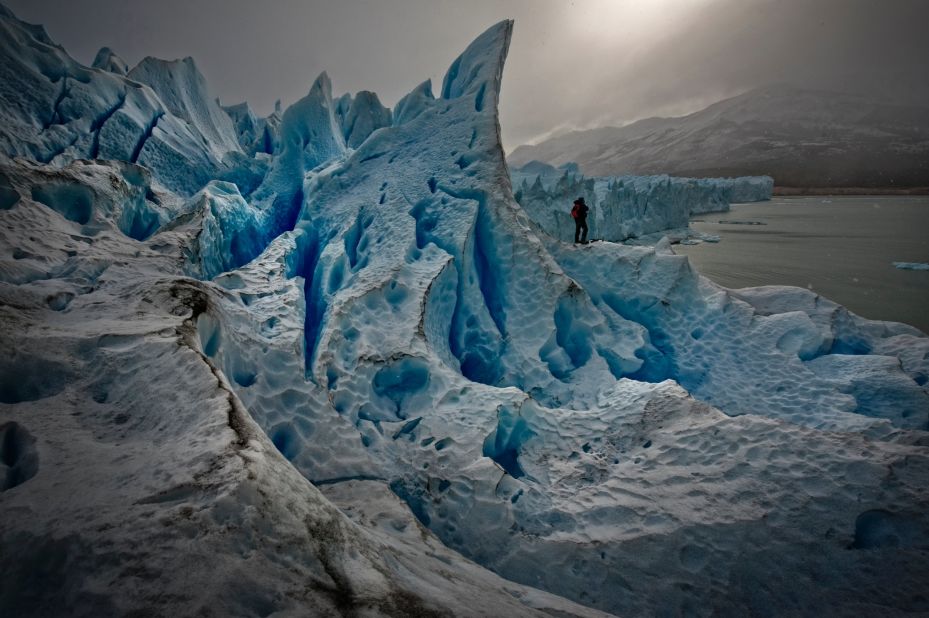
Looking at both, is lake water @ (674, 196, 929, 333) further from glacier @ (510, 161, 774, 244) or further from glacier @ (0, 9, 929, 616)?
glacier @ (0, 9, 929, 616)

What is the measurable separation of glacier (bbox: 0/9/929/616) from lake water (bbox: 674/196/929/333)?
6036 millimetres

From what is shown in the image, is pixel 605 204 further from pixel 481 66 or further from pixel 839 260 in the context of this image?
pixel 481 66

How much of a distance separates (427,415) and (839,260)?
18328 mm

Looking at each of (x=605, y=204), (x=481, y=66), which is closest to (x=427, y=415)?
(x=481, y=66)

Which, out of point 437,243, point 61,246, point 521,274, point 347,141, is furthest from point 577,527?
→ point 347,141

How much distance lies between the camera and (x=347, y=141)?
37.9 feet

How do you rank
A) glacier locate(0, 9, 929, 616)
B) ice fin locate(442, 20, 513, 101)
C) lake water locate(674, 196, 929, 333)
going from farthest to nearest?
lake water locate(674, 196, 929, 333)
ice fin locate(442, 20, 513, 101)
glacier locate(0, 9, 929, 616)

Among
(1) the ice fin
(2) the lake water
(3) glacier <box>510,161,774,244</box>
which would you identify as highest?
(1) the ice fin

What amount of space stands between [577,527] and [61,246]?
433 cm

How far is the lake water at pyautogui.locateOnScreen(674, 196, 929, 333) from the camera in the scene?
9.83 metres

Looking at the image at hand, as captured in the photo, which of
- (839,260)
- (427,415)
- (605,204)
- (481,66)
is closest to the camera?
(427,415)

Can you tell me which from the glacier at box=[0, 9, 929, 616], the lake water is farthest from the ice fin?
the lake water

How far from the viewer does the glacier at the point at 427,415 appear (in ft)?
4.03

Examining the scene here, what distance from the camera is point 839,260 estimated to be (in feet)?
48.0
